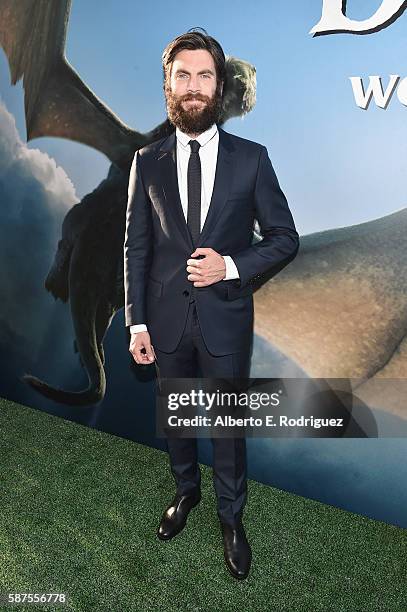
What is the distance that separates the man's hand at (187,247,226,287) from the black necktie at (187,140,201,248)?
82 millimetres

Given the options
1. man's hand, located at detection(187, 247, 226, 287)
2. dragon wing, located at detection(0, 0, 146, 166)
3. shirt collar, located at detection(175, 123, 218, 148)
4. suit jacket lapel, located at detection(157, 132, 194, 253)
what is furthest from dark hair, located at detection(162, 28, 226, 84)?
dragon wing, located at detection(0, 0, 146, 166)

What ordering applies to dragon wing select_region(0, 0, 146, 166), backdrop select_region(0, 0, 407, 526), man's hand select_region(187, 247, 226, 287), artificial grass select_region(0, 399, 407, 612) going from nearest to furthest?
man's hand select_region(187, 247, 226, 287) < artificial grass select_region(0, 399, 407, 612) < backdrop select_region(0, 0, 407, 526) < dragon wing select_region(0, 0, 146, 166)

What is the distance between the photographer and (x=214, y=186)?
1712 mm

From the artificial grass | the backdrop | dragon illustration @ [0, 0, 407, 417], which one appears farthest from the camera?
dragon illustration @ [0, 0, 407, 417]

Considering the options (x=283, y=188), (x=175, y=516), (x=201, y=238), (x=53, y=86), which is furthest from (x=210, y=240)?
(x=53, y=86)

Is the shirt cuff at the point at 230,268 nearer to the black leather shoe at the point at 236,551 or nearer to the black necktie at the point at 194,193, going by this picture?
the black necktie at the point at 194,193

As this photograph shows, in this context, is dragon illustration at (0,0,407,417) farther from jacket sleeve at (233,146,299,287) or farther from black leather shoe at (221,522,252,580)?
black leather shoe at (221,522,252,580)

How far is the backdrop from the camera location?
6.51 feet

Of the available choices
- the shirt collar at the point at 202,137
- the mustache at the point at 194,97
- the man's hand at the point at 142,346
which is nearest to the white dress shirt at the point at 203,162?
the shirt collar at the point at 202,137

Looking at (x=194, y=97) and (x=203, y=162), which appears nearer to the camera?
(x=194, y=97)

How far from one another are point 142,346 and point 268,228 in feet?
1.99

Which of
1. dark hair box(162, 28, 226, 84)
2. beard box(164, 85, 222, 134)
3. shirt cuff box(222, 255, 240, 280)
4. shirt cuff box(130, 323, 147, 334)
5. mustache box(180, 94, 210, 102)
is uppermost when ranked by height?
dark hair box(162, 28, 226, 84)

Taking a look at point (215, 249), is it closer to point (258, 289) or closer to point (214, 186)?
point (214, 186)

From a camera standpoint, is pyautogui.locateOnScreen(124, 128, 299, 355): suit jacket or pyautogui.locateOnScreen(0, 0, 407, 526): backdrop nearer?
pyautogui.locateOnScreen(124, 128, 299, 355): suit jacket
